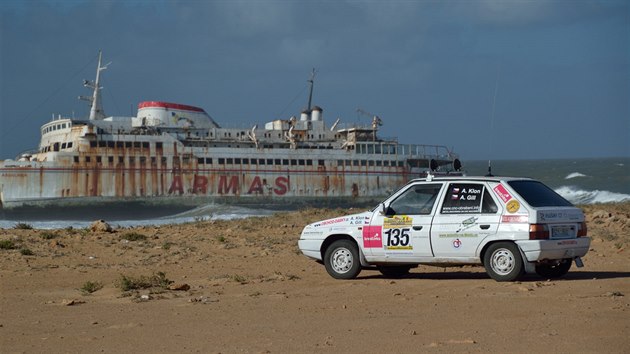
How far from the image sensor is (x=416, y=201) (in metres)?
10.8

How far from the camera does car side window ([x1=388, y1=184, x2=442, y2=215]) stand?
1070 centimetres

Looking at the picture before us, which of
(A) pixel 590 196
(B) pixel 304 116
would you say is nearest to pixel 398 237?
(A) pixel 590 196

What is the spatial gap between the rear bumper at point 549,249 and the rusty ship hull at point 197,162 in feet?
153

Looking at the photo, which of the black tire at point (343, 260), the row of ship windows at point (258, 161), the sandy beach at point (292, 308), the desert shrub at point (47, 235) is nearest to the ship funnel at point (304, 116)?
the row of ship windows at point (258, 161)

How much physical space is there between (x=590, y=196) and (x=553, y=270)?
170 feet

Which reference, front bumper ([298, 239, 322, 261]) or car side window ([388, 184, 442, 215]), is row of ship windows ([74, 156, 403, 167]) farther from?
car side window ([388, 184, 442, 215])

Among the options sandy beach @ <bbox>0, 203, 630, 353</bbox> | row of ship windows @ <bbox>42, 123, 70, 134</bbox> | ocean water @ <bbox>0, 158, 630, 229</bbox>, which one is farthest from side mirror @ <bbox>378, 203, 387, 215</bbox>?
Answer: row of ship windows @ <bbox>42, 123, 70, 134</bbox>

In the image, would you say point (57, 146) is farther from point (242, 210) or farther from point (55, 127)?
point (242, 210)

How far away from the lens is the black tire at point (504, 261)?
32.6ft

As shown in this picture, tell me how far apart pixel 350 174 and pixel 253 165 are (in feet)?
25.3

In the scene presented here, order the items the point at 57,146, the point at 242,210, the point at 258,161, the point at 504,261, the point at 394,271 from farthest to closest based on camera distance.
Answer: the point at 258,161 → the point at 57,146 → the point at 242,210 → the point at 394,271 → the point at 504,261

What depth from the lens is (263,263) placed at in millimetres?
14391

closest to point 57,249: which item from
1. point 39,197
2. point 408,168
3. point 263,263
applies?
point 263,263

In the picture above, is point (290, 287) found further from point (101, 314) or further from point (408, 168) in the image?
point (408, 168)
